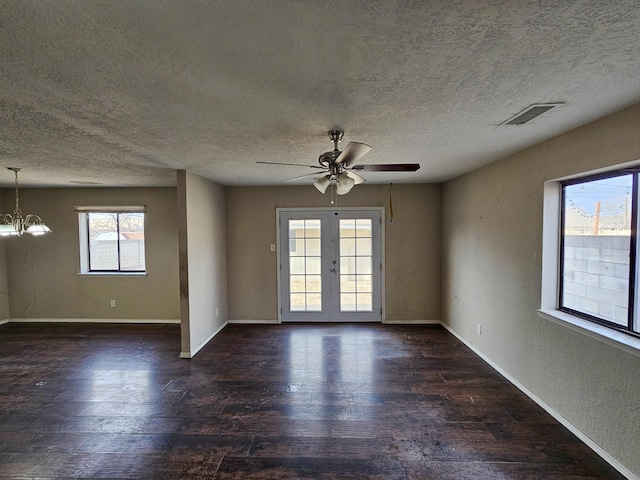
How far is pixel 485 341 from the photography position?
367cm

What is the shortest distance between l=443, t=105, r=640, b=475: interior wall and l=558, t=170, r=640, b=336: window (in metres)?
0.19

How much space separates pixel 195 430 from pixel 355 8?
2.94m

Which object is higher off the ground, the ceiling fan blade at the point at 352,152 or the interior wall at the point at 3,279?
the ceiling fan blade at the point at 352,152

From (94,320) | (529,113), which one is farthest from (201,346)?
(529,113)

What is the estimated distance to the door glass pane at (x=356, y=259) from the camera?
5152 mm

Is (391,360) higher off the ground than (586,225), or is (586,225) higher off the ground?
(586,225)

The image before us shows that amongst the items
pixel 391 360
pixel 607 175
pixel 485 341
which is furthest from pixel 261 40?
pixel 485 341

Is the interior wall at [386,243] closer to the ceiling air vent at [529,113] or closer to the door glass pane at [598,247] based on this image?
the door glass pane at [598,247]

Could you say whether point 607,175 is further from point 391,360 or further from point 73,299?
point 73,299

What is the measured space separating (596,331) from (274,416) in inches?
101

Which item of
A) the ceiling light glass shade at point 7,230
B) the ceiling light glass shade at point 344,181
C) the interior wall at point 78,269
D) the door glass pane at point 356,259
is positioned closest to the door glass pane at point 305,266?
the door glass pane at point 356,259

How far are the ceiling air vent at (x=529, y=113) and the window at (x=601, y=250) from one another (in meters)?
0.76

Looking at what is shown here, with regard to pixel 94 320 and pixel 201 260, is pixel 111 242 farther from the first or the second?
pixel 201 260

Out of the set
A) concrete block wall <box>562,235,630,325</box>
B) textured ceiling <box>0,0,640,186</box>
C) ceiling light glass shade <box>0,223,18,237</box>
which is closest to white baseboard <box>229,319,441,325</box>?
concrete block wall <box>562,235,630,325</box>
